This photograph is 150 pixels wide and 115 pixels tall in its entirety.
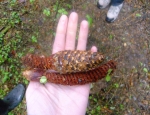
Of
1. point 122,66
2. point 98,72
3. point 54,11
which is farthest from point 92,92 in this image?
point 54,11

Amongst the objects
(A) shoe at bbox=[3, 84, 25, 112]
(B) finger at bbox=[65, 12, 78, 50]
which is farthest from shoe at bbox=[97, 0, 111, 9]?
(A) shoe at bbox=[3, 84, 25, 112]

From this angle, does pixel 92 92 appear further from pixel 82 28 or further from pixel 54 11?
pixel 54 11

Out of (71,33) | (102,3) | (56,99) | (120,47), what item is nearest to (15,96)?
(56,99)

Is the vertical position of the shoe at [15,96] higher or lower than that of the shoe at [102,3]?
lower

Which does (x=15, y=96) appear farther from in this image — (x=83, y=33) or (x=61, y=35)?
(x=83, y=33)

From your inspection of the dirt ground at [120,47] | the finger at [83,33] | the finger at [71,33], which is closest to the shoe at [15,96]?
the dirt ground at [120,47]

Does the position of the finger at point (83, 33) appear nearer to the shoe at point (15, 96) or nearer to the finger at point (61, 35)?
the finger at point (61, 35)
